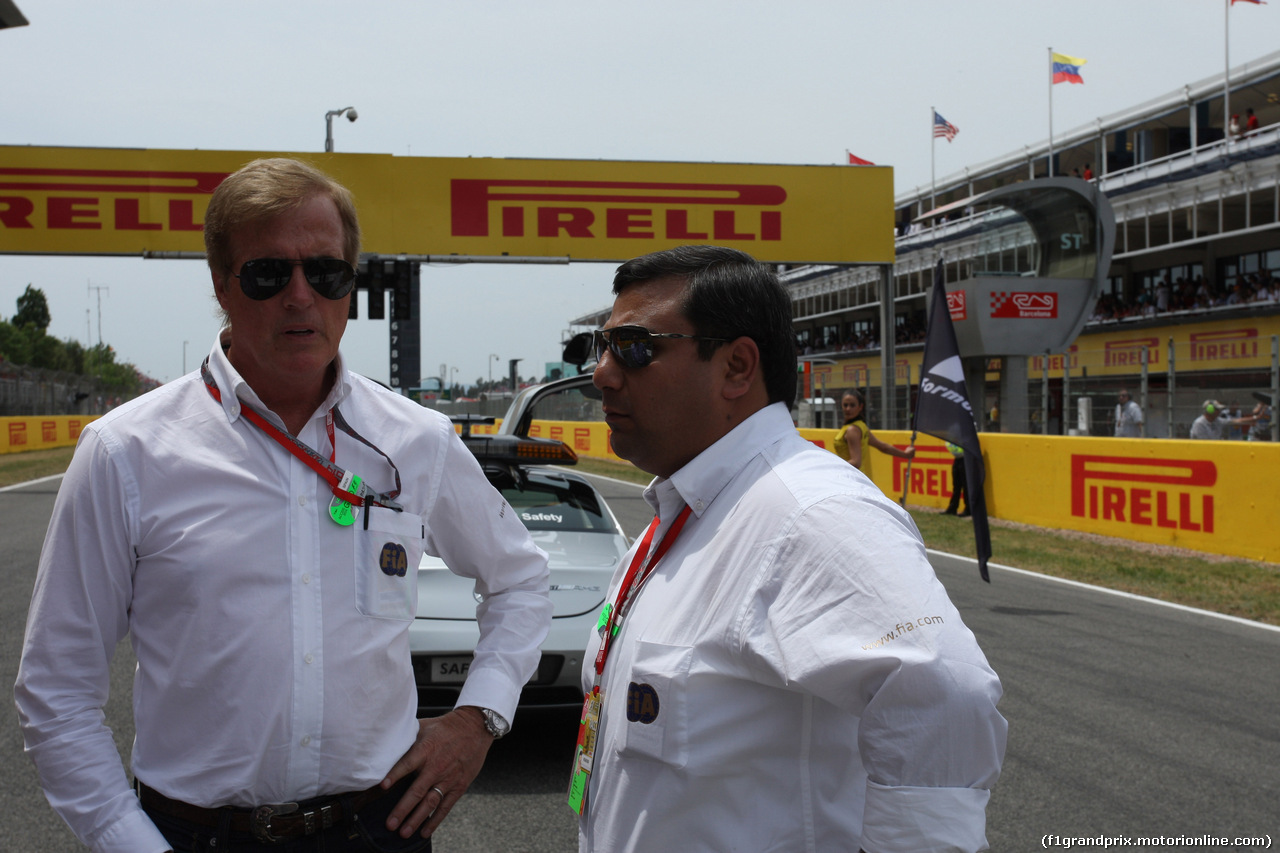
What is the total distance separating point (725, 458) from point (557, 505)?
420cm

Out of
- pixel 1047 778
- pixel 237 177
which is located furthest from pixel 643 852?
pixel 1047 778

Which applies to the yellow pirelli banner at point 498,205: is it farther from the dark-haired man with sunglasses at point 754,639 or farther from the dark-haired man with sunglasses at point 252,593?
the dark-haired man with sunglasses at point 754,639

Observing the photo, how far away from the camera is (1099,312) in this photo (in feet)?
123

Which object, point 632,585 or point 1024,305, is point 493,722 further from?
point 1024,305

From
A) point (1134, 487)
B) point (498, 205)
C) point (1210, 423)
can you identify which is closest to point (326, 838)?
point (1134, 487)

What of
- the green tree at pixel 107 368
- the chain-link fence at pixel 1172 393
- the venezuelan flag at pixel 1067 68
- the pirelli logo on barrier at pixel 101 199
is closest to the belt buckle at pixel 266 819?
the chain-link fence at pixel 1172 393

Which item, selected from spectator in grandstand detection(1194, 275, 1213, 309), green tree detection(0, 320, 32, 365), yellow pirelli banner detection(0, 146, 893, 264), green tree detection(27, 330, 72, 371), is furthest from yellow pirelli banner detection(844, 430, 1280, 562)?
green tree detection(27, 330, 72, 371)

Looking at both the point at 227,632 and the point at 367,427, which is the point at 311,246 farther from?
the point at 227,632

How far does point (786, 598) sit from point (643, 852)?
441mm

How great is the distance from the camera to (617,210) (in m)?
19.0

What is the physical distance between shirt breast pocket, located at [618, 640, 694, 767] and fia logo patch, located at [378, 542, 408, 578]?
21.3 inches

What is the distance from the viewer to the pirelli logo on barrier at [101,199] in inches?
714

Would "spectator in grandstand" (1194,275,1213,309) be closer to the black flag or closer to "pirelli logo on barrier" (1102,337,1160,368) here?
"pirelli logo on barrier" (1102,337,1160,368)

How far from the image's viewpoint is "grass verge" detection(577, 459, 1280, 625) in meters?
8.55
